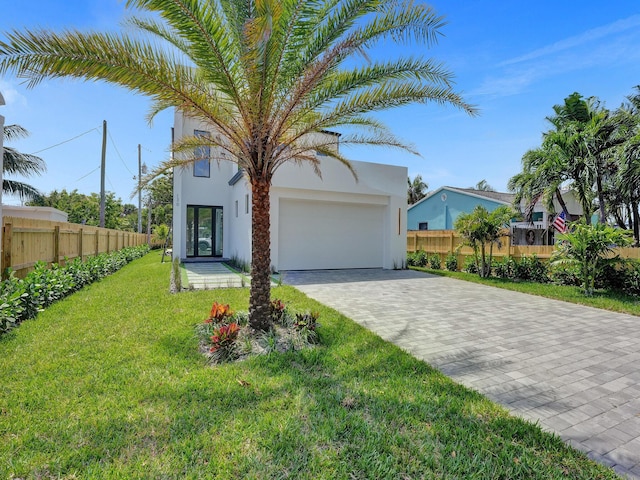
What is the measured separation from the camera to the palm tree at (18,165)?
57.7 ft

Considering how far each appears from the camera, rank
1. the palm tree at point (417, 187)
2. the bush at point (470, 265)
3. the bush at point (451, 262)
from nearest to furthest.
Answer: the bush at point (470, 265), the bush at point (451, 262), the palm tree at point (417, 187)

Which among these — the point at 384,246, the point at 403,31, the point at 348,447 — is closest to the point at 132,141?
the point at 384,246

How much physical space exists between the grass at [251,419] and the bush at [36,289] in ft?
2.43

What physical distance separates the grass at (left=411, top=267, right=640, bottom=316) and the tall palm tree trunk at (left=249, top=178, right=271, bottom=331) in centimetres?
792

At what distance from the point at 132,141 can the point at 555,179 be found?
1154 inches

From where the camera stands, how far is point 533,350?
4.74 m

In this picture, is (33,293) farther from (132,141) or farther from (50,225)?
(132,141)

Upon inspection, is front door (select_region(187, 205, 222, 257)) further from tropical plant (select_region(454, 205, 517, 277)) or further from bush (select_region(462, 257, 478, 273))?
bush (select_region(462, 257, 478, 273))

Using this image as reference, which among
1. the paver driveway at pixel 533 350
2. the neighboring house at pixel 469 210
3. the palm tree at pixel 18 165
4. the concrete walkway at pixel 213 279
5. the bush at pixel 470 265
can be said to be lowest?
the paver driveway at pixel 533 350

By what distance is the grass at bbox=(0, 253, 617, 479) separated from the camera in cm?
232

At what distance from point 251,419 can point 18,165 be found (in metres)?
22.5

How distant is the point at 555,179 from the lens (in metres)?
12.3

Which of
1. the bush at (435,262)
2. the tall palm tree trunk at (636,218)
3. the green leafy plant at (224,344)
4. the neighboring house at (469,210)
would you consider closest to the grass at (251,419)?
the green leafy plant at (224,344)

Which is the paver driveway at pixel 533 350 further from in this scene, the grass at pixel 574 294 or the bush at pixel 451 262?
the bush at pixel 451 262
